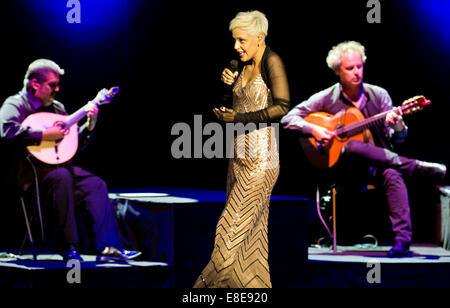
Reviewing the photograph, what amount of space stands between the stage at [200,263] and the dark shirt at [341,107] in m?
0.87

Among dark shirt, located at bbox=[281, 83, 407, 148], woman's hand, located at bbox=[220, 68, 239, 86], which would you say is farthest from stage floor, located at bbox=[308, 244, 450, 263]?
woman's hand, located at bbox=[220, 68, 239, 86]

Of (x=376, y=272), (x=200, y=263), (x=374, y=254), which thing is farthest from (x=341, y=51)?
(x=200, y=263)

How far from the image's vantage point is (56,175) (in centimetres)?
522

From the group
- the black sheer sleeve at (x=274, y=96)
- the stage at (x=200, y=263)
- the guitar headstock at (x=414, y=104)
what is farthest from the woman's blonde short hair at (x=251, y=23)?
the guitar headstock at (x=414, y=104)

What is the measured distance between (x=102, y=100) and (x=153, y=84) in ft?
4.06

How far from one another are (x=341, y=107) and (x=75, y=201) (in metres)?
2.23

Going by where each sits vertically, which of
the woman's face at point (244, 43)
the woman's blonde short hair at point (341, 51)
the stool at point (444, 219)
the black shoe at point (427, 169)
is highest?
the woman's blonde short hair at point (341, 51)

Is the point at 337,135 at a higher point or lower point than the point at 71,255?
higher

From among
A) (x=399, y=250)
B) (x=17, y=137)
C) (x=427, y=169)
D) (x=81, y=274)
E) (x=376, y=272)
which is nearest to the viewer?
(x=81, y=274)

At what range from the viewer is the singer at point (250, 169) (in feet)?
13.1

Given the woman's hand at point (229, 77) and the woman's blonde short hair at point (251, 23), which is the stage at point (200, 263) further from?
the woman's blonde short hair at point (251, 23)

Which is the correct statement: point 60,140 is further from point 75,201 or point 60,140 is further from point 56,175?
point 75,201

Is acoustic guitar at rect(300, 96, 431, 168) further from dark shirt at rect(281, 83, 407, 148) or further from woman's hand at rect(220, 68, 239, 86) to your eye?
woman's hand at rect(220, 68, 239, 86)
